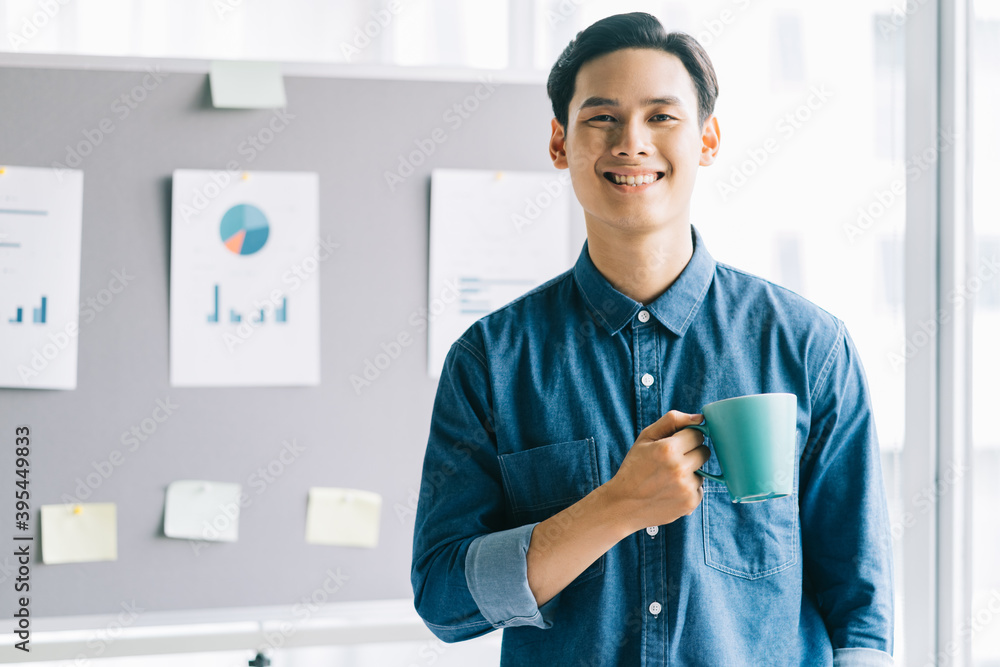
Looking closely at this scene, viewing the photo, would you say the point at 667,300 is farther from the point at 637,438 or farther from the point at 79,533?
the point at 79,533

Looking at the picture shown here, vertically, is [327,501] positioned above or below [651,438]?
below

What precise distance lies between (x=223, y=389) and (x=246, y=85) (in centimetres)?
55

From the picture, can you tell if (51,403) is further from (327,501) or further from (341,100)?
(341,100)

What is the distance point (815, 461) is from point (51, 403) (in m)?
1.22

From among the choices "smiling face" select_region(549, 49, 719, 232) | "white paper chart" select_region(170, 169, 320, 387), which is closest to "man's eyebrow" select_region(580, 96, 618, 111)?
"smiling face" select_region(549, 49, 719, 232)

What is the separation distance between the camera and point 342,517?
1.34 meters

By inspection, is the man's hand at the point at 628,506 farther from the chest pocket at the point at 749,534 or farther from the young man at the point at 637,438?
the chest pocket at the point at 749,534

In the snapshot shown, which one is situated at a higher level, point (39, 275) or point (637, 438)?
point (39, 275)

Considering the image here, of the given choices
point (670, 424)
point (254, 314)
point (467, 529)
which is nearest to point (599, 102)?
point (670, 424)

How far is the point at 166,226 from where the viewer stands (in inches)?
52.1

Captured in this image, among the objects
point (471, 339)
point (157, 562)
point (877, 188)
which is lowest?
point (157, 562)

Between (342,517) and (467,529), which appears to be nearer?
(467,529)

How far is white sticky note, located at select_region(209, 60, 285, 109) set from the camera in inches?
52.7

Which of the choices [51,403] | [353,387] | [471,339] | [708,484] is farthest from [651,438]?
[51,403]
